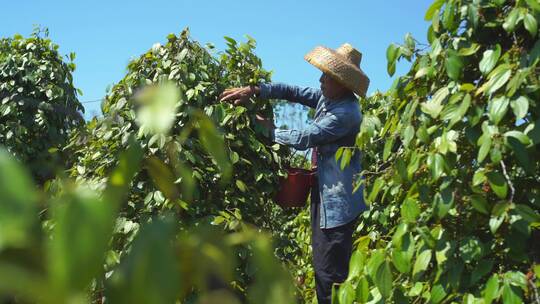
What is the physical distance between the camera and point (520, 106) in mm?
1271

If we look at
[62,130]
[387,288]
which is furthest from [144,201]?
[62,130]

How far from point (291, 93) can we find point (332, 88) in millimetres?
205

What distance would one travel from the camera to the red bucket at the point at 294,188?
2.87 m

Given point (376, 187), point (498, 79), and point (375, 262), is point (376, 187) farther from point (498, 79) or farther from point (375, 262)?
point (498, 79)

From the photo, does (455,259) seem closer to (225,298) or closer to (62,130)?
(225,298)

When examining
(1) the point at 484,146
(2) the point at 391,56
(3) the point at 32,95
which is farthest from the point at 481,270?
(3) the point at 32,95

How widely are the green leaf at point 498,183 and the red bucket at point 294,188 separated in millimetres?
1596

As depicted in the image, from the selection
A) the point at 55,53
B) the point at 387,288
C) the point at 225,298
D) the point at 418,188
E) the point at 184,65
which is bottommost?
the point at 387,288

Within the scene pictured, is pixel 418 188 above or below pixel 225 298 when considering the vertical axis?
below

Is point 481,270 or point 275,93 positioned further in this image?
point 275,93

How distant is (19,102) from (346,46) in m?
3.29

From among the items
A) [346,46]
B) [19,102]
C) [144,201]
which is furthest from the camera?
[19,102]

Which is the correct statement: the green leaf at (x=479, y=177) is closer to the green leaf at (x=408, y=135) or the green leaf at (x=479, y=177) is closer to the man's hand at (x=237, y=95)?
the green leaf at (x=408, y=135)

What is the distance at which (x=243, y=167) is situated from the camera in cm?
272
